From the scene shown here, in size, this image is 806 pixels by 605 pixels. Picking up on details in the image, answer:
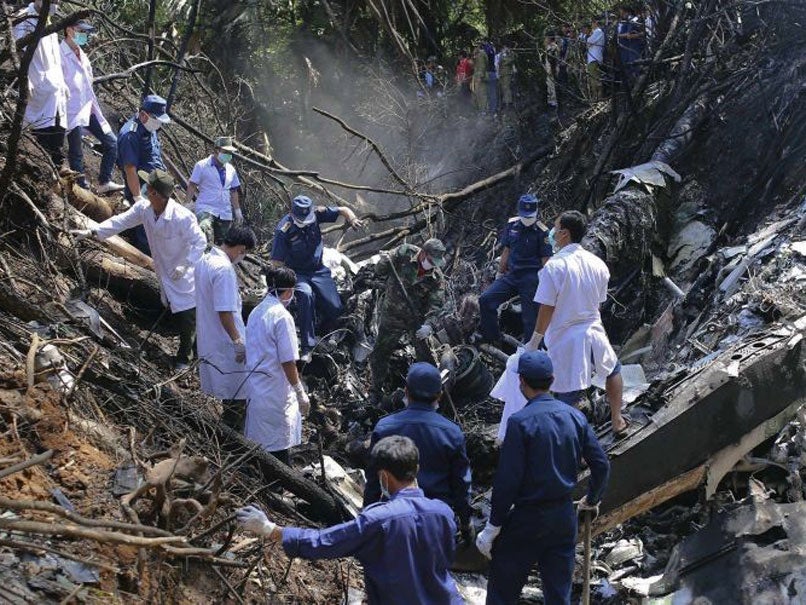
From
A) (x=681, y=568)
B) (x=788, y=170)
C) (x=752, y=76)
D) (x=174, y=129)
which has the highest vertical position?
(x=752, y=76)

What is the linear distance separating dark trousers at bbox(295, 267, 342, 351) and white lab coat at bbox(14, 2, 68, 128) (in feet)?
8.12

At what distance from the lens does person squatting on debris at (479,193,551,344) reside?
825cm

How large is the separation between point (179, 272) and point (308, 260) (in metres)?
1.54

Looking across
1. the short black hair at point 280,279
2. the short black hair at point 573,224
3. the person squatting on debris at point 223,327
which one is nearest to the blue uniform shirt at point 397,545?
the short black hair at point 280,279

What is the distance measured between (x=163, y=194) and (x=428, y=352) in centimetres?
266

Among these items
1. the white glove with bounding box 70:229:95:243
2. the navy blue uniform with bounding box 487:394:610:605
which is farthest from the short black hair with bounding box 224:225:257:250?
the navy blue uniform with bounding box 487:394:610:605

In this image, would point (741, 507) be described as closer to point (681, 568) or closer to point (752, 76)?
point (681, 568)

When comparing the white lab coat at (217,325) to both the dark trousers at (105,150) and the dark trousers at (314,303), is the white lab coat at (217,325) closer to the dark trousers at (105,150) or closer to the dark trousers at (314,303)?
the dark trousers at (314,303)

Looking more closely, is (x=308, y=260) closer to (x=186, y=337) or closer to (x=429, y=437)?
(x=186, y=337)

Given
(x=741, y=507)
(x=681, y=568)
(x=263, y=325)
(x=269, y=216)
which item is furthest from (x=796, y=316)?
(x=269, y=216)

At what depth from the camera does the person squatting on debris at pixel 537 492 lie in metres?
4.62

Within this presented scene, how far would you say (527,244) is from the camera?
834 centimetres

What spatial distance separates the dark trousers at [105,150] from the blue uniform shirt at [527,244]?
3.88 m

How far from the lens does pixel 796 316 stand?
695 centimetres
